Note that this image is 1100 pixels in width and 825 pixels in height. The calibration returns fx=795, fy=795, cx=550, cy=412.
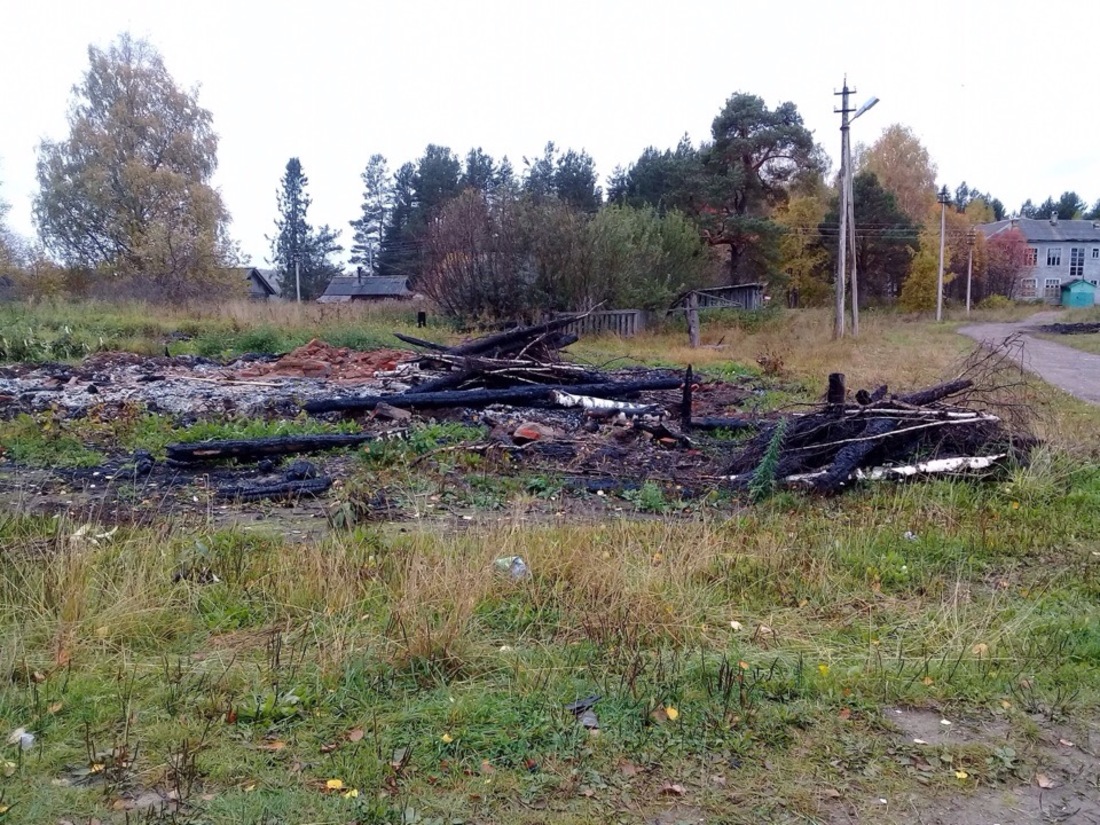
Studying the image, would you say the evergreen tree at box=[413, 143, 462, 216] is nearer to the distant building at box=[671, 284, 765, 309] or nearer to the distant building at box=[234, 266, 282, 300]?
the distant building at box=[234, 266, 282, 300]

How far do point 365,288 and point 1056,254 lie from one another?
6561cm

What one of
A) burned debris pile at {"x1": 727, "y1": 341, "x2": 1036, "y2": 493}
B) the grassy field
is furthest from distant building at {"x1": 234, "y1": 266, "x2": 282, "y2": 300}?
the grassy field

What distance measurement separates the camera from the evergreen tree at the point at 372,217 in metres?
71.6

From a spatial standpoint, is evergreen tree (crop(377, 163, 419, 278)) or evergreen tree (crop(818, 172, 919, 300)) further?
evergreen tree (crop(377, 163, 419, 278))

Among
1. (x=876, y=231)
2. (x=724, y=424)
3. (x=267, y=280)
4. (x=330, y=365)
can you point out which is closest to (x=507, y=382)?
(x=724, y=424)

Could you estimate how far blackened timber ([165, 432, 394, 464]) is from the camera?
26.0 ft

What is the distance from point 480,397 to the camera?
36.0ft

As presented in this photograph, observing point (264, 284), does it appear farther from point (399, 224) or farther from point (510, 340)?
point (510, 340)

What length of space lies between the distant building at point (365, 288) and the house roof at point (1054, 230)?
54.6m

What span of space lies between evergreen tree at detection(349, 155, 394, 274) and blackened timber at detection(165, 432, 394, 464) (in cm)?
6546

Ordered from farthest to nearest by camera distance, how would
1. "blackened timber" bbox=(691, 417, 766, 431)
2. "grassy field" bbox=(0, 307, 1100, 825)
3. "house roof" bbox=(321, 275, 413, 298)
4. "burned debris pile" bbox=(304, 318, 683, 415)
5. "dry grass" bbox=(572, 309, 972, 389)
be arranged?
"house roof" bbox=(321, 275, 413, 298) → "dry grass" bbox=(572, 309, 972, 389) → "burned debris pile" bbox=(304, 318, 683, 415) → "blackened timber" bbox=(691, 417, 766, 431) → "grassy field" bbox=(0, 307, 1100, 825)

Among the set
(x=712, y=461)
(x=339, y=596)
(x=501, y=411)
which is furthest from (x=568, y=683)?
(x=501, y=411)

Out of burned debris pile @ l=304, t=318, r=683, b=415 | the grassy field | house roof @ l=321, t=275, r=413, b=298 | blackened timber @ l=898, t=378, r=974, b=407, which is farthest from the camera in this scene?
house roof @ l=321, t=275, r=413, b=298

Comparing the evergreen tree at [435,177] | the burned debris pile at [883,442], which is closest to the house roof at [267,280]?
the evergreen tree at [435,177]
